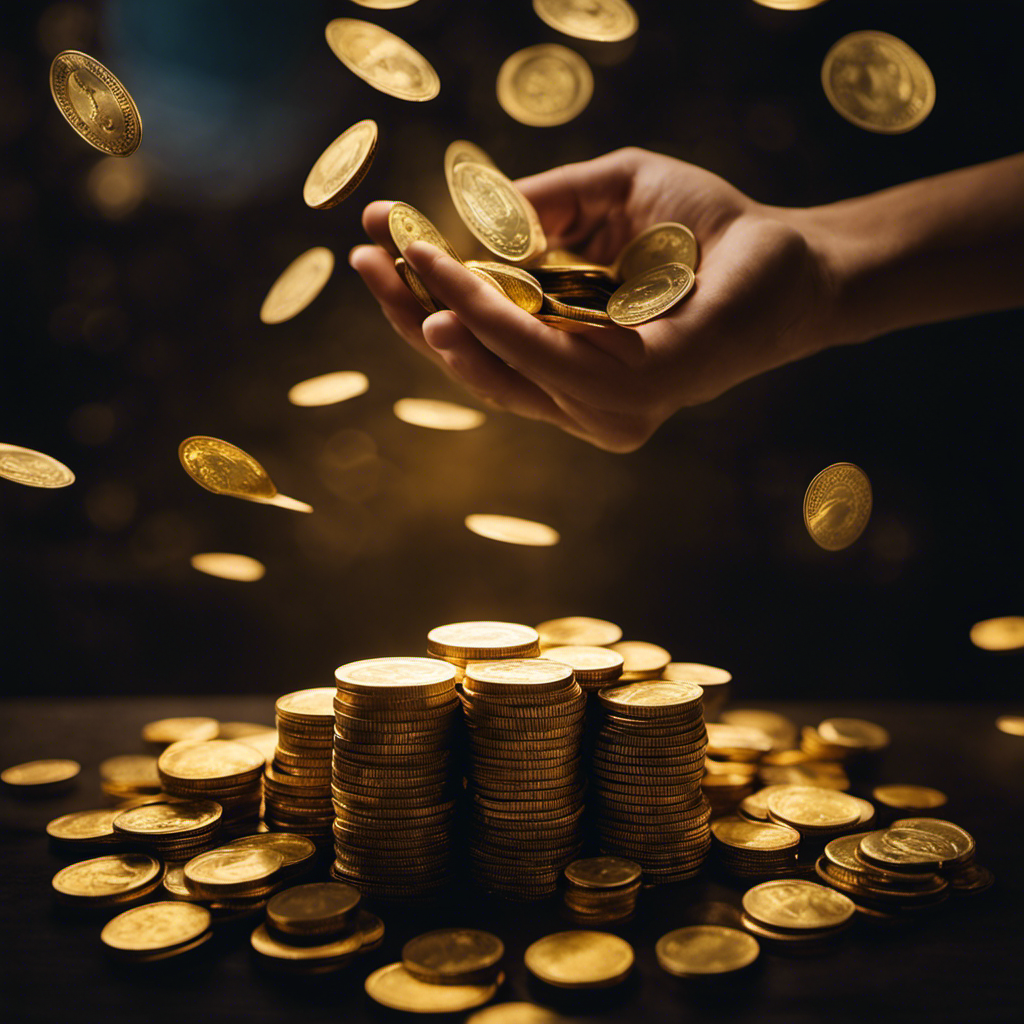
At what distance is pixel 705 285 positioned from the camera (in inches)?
75.9

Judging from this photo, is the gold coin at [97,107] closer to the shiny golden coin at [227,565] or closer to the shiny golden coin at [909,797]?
the shiny golden coin at [227,565]

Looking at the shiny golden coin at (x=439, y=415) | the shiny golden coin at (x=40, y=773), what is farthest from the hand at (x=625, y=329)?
the shiny golden coin at (x=40, y=773)

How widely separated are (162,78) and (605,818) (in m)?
2.71

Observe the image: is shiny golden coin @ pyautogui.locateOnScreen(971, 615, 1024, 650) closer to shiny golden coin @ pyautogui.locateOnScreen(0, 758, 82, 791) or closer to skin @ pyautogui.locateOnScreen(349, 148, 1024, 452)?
skin @ pyautogui.locateOnScreen(349, 148, 1024, 452)

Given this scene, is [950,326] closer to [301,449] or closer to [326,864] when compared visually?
[301,449]

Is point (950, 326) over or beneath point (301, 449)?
over

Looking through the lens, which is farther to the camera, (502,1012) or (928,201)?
(928,201)

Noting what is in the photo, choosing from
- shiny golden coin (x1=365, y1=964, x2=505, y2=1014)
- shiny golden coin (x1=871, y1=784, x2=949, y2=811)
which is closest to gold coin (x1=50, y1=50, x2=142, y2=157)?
shiny golden coin (x1=365, y1=964, x2=505, y2=1014)

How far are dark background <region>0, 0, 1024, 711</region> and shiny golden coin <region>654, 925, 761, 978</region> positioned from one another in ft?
5.57

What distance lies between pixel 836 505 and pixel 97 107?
2.14 metres

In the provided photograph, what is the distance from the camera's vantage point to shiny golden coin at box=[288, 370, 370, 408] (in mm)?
2693

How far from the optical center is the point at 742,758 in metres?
2.13

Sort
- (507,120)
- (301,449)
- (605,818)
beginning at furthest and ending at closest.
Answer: (301,449) → (507,120) → (605,818)

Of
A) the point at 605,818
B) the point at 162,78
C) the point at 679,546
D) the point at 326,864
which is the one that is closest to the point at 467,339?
the point at 605,818
